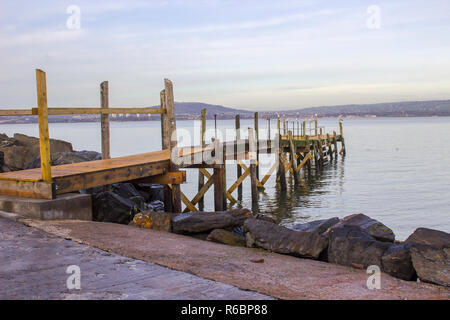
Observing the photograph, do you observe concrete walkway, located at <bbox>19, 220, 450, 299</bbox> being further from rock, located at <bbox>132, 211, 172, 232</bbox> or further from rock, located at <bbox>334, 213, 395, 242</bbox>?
rock, located at <bbox>334, 213, 395, 242</bbox>

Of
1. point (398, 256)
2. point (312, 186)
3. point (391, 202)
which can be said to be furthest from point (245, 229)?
point (312, 186)

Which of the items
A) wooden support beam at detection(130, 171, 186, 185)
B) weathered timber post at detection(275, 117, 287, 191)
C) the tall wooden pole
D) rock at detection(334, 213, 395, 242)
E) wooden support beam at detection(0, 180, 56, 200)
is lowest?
weathered timber post at detection(275, 117, 287, 191)

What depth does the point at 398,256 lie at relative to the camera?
19.5 ft

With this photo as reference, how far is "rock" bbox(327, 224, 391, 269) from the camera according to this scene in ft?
20.2

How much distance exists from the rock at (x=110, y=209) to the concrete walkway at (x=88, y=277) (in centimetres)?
332

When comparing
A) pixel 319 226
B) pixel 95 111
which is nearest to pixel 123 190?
pixel 95 111

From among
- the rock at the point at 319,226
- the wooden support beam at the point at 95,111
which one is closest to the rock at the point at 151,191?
the wooden support beam at the point at 95,111

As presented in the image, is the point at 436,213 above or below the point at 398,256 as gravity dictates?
below

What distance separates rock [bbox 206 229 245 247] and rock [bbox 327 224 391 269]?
149 cm

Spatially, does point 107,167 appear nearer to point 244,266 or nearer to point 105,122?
point 105,122

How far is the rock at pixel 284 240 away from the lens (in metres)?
6.73

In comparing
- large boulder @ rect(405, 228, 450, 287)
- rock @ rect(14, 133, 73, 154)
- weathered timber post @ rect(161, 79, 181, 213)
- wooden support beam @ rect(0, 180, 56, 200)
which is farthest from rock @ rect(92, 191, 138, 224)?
rock @ rect(14, 133, 73, 154)
